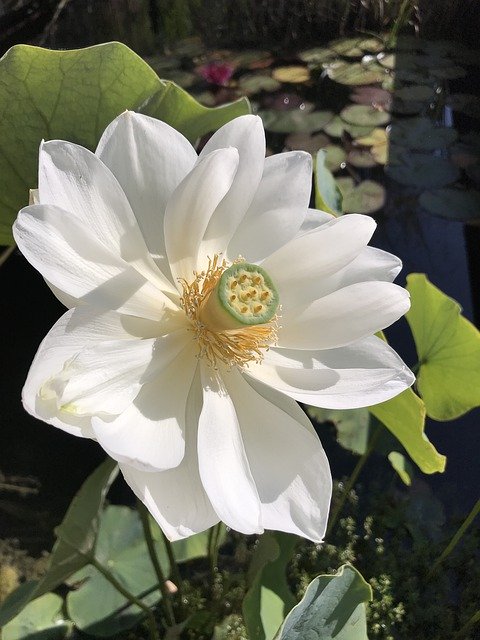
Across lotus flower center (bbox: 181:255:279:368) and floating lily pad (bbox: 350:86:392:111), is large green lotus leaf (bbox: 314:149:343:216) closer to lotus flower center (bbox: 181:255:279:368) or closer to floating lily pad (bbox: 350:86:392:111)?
lotus flower center (bbox: 181:255:279:368)

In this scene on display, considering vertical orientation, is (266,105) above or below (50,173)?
below

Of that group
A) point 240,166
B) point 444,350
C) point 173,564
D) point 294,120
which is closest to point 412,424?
point 444,350

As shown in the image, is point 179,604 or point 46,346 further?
point 179,604

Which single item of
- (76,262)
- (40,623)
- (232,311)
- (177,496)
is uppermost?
(76,262)

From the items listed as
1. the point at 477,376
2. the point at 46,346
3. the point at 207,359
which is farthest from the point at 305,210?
the point at 477,376

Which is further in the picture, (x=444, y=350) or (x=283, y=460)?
(x=444, y=350)

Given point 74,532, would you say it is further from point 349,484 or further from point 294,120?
point 294,120

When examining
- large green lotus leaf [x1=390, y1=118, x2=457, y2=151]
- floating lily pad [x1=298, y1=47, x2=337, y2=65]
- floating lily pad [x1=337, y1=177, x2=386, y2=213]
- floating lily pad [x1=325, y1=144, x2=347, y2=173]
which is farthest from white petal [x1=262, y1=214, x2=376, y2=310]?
floating lily pad [x1=298, y1=47, x2=337, y2=65]

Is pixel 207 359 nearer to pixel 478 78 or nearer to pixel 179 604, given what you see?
pixel 179 604
